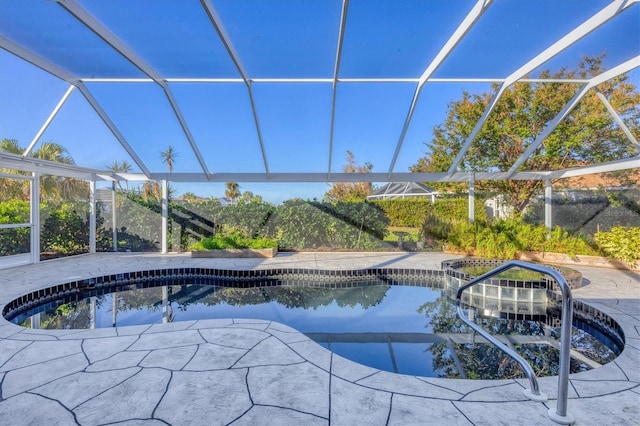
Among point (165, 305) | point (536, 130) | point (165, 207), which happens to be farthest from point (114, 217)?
point (536, 130)

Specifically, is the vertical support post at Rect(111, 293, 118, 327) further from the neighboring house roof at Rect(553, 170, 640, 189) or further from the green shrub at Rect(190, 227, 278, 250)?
the neighboring house roof at Rect(553, 170, 640, 189)

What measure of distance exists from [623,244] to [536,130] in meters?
3.97

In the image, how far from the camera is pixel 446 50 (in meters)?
5.86

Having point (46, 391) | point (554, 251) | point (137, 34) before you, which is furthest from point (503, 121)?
point (46, 391)

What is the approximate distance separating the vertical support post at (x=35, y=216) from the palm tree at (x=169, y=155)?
3.23 meters

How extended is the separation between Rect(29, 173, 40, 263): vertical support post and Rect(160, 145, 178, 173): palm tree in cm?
323

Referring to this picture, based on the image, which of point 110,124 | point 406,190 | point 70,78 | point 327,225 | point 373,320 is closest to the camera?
point 373,320

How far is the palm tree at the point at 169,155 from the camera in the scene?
33.7 ft

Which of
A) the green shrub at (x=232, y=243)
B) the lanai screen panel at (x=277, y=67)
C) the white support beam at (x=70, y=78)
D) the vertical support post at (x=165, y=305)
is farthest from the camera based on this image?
the green shrub at (x=232, y=243)

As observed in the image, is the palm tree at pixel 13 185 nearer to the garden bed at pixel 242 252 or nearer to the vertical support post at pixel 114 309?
the vertical support post at pixel 114 309

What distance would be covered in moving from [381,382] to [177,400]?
175 cm

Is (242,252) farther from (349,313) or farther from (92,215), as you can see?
(349,313)

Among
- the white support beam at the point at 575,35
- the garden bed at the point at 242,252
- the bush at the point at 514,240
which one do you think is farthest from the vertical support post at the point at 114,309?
the bush at the point at 514,240

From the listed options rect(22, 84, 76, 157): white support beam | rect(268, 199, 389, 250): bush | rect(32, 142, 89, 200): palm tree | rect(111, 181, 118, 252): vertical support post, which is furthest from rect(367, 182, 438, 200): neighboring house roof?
rect(22, 84, 76, 157): white support beam
